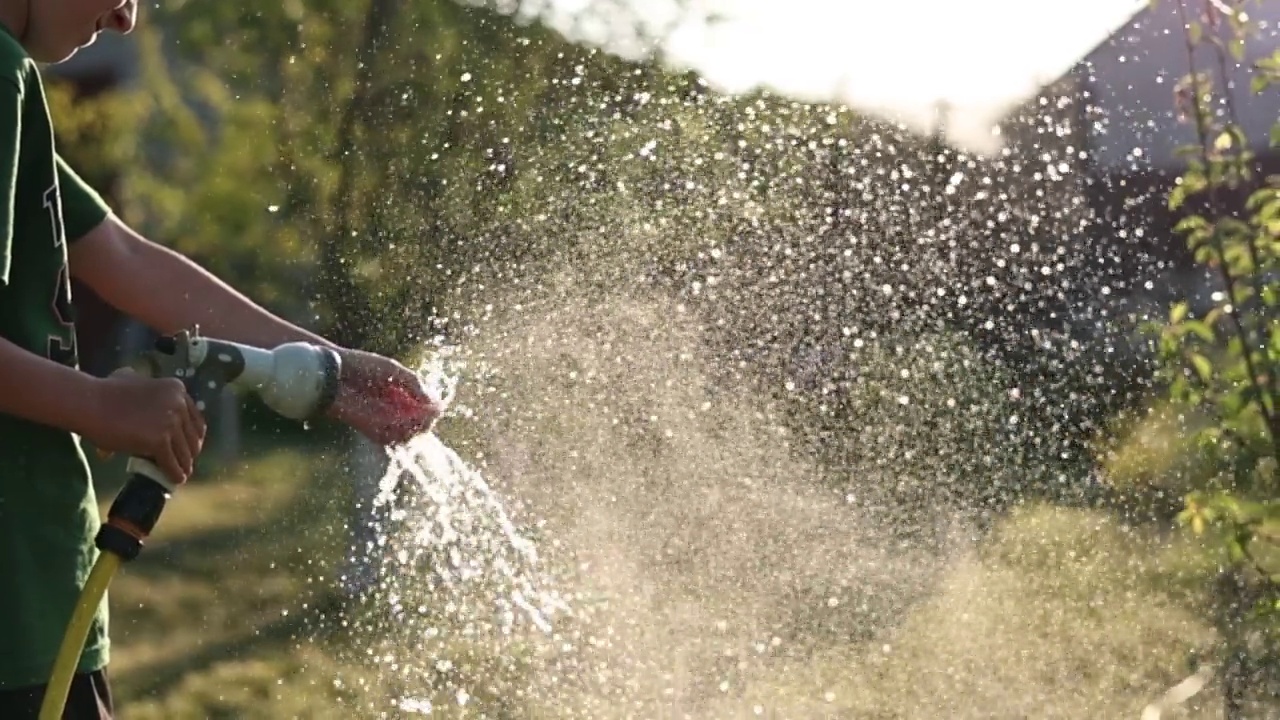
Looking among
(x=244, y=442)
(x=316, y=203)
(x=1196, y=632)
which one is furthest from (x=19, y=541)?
(x=244, y=442)

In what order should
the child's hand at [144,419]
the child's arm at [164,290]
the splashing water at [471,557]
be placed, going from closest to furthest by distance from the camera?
the child's hand at [144,419]
the child's arm at [164,290]
the splashing water at [471,557]

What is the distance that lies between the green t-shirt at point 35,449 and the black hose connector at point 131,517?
14cm

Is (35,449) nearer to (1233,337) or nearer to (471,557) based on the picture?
(1233,337)

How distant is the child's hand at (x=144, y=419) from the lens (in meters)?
1.59

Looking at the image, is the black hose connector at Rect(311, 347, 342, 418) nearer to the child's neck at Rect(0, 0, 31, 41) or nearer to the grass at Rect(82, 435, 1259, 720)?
the child's neck at Rect(0, 0, 31, 41)

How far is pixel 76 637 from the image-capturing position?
1.63 meters

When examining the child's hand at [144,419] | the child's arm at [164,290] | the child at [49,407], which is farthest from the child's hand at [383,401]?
the child's hand at [144,419]

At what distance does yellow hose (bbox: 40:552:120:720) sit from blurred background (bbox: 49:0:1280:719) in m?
2.57

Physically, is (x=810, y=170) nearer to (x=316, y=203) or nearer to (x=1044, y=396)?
(x=1044, y=396)

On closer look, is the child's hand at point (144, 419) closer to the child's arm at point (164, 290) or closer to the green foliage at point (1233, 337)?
the child's arm at point (164, 290)

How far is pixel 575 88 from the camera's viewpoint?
7438 millimetres

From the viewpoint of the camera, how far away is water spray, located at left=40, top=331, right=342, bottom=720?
1624 mm

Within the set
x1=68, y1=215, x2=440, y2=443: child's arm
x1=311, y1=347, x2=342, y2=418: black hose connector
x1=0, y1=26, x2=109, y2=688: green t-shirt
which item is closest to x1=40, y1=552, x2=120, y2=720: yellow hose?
x1=0, y1=26, x2=109, y2=688: green t-shirt

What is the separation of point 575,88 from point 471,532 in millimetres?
2487
